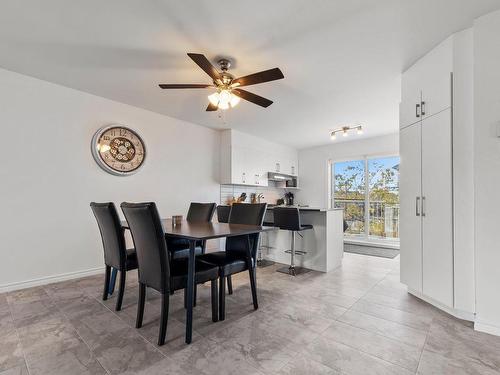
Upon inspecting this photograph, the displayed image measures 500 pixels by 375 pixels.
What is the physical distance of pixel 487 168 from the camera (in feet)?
6.34

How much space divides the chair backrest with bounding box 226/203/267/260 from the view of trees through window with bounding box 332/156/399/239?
4074 millimetres

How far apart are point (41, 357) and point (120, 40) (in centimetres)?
242

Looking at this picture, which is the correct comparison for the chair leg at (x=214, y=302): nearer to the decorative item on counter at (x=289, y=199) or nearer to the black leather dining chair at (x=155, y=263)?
the black leather dining chair at (x=155, y=263)

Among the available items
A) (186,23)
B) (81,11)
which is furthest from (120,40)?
(186,23)

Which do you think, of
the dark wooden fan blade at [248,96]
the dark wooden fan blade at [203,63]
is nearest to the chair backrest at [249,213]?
the dark wooden fan blade at [248,96]

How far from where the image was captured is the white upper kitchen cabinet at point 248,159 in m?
4.92

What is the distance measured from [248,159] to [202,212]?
87.5 inches

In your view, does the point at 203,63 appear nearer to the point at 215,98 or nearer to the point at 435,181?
the point at 215,98

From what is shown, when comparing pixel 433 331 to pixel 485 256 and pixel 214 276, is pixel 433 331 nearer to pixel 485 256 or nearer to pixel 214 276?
pixel 485 256

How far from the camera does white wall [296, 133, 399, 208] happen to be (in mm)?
5551

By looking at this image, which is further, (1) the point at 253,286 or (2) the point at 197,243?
(2) the point at 197,243

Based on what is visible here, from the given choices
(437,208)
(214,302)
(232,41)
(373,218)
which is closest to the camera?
(214,302)

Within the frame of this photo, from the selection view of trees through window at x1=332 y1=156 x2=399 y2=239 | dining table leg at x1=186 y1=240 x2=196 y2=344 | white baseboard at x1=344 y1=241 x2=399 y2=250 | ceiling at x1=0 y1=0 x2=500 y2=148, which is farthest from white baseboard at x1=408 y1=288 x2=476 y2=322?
view of trees through window at x1=332 y1=156 x2=399 y2=239

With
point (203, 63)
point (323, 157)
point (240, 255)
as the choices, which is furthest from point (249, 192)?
point (203, 63)
